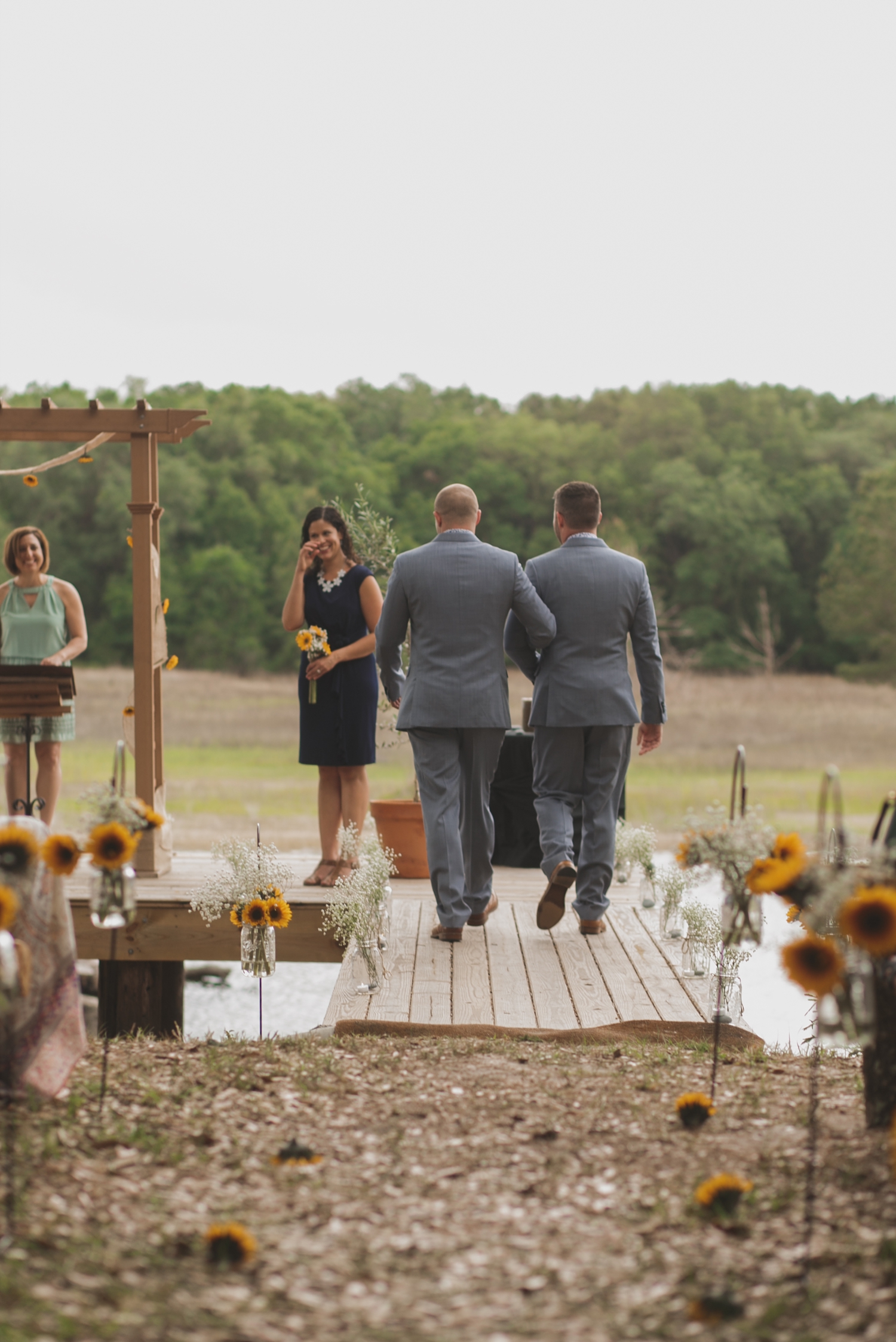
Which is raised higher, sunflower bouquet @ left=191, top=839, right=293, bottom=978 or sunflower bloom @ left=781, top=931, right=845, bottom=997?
sunflower bloom @ left=781, top=931, right=845, bottom=997

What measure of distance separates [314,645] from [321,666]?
3.9 inches

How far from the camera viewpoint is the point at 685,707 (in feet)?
78.8

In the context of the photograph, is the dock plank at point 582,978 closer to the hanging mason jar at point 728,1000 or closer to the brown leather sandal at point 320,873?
the hanging mason jar at point 728,1000

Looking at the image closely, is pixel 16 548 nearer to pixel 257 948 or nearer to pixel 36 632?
pixel 36 632

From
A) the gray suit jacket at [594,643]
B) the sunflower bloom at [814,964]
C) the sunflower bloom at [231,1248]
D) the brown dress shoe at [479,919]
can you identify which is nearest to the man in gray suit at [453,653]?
the gray suit jacket at [594,643]

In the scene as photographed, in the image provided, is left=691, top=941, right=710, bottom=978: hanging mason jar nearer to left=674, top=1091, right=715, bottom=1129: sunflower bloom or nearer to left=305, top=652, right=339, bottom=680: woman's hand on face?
left=674, top=1091, right=715, bottom=1129: sunflower bloom

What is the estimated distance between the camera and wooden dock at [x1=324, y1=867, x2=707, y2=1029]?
388cm

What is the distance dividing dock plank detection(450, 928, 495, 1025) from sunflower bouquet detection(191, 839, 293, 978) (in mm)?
629

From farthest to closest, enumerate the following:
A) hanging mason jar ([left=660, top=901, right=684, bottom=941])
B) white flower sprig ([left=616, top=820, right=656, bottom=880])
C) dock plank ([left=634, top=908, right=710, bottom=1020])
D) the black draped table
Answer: the black draped table < white flower sprig ([left=616, top=820, right=656, bottom=880]) < hanging mason jar ([left=660, top=901, right=684, bottom=941]) < dock plank ([left=634, top=908, right=710, bottom=1020])

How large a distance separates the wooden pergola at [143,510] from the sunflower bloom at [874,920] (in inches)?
158

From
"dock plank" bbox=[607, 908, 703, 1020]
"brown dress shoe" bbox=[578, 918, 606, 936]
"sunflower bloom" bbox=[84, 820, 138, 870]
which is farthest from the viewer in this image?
"brown dress shoe" bbox=[578, 918, 606, 936]

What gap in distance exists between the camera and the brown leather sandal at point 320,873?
18.1 feet

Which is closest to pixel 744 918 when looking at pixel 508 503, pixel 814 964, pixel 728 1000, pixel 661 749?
pixel 814 964

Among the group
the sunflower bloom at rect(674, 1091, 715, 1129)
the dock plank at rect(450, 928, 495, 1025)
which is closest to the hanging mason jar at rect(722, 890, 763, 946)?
the sunflower bloom at rect(674, 1091, 715, 1129)
